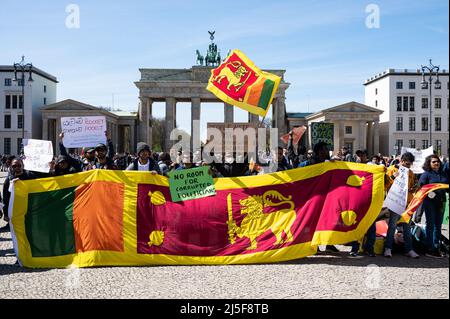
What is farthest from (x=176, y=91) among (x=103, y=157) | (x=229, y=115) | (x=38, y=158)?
(x=38, y=158)

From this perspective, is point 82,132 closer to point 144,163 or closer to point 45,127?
point 144,163

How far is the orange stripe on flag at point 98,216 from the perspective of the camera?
738 cm

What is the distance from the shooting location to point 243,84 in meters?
8.23

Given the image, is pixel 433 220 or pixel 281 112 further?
pixel 281 112

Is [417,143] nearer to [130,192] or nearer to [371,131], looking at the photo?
[371,131]

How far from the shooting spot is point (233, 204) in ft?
25.4

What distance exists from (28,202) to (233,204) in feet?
10.8

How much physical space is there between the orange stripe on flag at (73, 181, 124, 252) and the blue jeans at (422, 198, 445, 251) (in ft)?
17.0

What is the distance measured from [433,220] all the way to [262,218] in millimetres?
2994

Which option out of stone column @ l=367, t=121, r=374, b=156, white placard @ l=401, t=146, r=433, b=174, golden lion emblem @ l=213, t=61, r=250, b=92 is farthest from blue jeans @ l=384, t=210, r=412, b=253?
stone column @ l=367, t=121, r=374, b=156

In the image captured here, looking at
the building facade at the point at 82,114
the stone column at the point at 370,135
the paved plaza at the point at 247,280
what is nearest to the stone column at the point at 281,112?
the stone column at the point at 370,135

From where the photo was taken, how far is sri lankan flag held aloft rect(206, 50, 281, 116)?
8.12 metres

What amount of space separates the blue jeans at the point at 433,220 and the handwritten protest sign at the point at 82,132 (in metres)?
6.04
